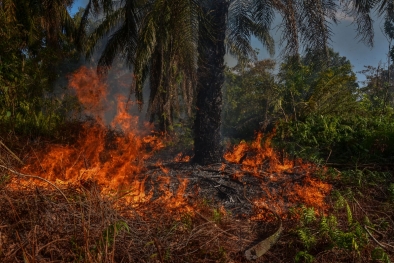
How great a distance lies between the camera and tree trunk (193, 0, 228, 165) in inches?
306

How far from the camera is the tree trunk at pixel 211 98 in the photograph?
7.78m

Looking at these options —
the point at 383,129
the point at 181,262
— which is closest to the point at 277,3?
the point at 383,129

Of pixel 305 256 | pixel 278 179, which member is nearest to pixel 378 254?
pixel 305 256

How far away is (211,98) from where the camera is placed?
7984 millimetres

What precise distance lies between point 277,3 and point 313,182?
3.32 meters

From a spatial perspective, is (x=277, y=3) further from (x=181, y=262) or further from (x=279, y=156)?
(x=181, y=262)

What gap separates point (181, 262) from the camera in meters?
3.35

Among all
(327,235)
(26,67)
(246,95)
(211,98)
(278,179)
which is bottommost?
(327,235)

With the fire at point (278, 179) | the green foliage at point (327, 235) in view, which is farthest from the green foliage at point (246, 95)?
the green foliage at point (327, 235)

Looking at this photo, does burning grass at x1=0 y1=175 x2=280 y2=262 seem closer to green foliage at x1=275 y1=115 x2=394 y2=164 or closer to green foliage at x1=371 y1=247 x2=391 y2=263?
green foliage at x1=371 y1=247 x2=391 y2=263

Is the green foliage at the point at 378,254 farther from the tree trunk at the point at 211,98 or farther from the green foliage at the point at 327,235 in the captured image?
the tree trunk at the point at 211,98

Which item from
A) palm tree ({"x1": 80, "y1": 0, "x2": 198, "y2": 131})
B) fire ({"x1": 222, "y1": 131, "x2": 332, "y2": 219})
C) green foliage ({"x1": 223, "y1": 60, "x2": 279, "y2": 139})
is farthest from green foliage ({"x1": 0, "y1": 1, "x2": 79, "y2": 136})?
green foliage ({"x1": 223, "y1": 60, "x2": 279, "y2": 139})

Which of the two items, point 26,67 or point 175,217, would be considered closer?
point 175,217

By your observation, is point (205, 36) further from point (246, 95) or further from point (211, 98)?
point (246, 95)
